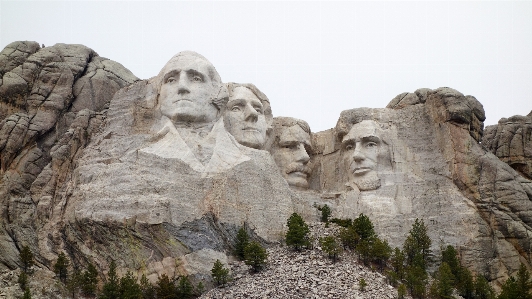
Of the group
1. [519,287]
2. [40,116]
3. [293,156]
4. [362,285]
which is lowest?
[362,285]

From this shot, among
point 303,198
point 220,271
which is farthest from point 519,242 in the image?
point 220,271

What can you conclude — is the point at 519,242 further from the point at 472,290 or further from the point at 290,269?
the point at 290,269

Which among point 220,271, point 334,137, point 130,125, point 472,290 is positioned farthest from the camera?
point 334,137

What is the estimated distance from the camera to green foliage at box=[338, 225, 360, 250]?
1528 inches

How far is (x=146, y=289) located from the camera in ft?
118

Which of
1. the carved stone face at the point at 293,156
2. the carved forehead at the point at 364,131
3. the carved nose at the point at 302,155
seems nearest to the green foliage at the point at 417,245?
the carved forehead at the point at 364,131

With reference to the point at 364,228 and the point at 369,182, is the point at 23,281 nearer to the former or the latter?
the point at 364,228

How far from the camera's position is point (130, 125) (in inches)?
1620

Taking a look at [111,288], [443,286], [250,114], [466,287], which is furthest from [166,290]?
[466,287]

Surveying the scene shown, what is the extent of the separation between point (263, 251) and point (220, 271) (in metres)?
1.69

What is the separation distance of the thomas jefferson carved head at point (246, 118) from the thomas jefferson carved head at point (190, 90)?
998mm

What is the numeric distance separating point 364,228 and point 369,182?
141 inches

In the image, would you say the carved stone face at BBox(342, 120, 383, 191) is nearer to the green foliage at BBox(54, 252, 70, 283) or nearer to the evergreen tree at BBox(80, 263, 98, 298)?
the evergreen tree at BBox(80, 263, 98, 298)

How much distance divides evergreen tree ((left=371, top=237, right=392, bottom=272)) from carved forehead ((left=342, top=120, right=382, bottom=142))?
5.36 meters
